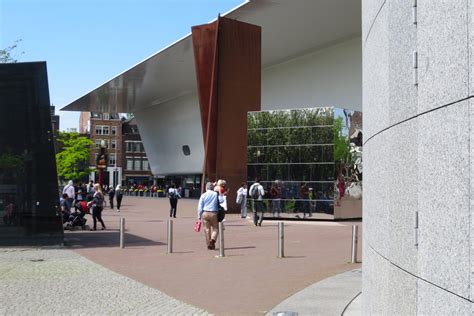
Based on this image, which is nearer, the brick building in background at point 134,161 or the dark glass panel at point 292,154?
the dark glass panel at point 292,154

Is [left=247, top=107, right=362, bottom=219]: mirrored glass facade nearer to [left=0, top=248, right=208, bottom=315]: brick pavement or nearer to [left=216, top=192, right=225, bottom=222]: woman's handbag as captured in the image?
[left=216, top=192, right=225, bottom=222]: woman's handbag

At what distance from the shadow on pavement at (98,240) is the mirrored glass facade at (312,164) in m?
9.51

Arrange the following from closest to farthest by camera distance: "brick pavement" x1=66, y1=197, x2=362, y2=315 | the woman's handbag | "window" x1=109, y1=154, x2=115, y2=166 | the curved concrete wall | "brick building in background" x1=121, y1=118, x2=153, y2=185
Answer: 1. the curved concrete wall
2. "brick pavement" x1=66, y1=197, x2=362, y2=315
3. the woman's handbag
4. "window" x1=109, y1=154, x2=115, y2=166
5. "brick building in background" x1=121, y1=118, x2=153, y2=185

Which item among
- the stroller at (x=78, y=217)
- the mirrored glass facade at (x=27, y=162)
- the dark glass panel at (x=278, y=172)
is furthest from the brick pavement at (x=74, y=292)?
the dark glass panel at (x=278, y=172)

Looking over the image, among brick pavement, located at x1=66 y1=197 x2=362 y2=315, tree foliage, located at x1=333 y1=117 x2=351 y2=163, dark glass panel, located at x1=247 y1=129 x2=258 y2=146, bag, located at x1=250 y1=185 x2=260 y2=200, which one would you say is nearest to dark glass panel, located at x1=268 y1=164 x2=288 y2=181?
dark glass panel, located at x1=247 y1=129 x2=258 y2=146

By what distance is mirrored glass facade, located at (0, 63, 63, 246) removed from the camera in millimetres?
16703

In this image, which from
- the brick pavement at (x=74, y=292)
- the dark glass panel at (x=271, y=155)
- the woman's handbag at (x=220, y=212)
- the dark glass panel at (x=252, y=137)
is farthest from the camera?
the dark glass panel at (x=252, y=137)

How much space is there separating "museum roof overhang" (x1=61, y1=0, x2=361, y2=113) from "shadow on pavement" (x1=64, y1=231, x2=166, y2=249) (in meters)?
21.2

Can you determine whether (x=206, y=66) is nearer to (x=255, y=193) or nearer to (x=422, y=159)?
(x=255, y=193)

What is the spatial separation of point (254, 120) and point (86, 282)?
21086 millimetres

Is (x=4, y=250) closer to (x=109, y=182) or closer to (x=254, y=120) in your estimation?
(x=254, y=120)

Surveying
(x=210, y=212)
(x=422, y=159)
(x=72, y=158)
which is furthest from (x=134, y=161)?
(x=422, y=159)

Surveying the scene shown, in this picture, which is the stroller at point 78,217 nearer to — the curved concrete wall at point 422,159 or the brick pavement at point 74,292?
the brick pavement at point 74,292

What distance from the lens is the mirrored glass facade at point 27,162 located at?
54.8 ft
